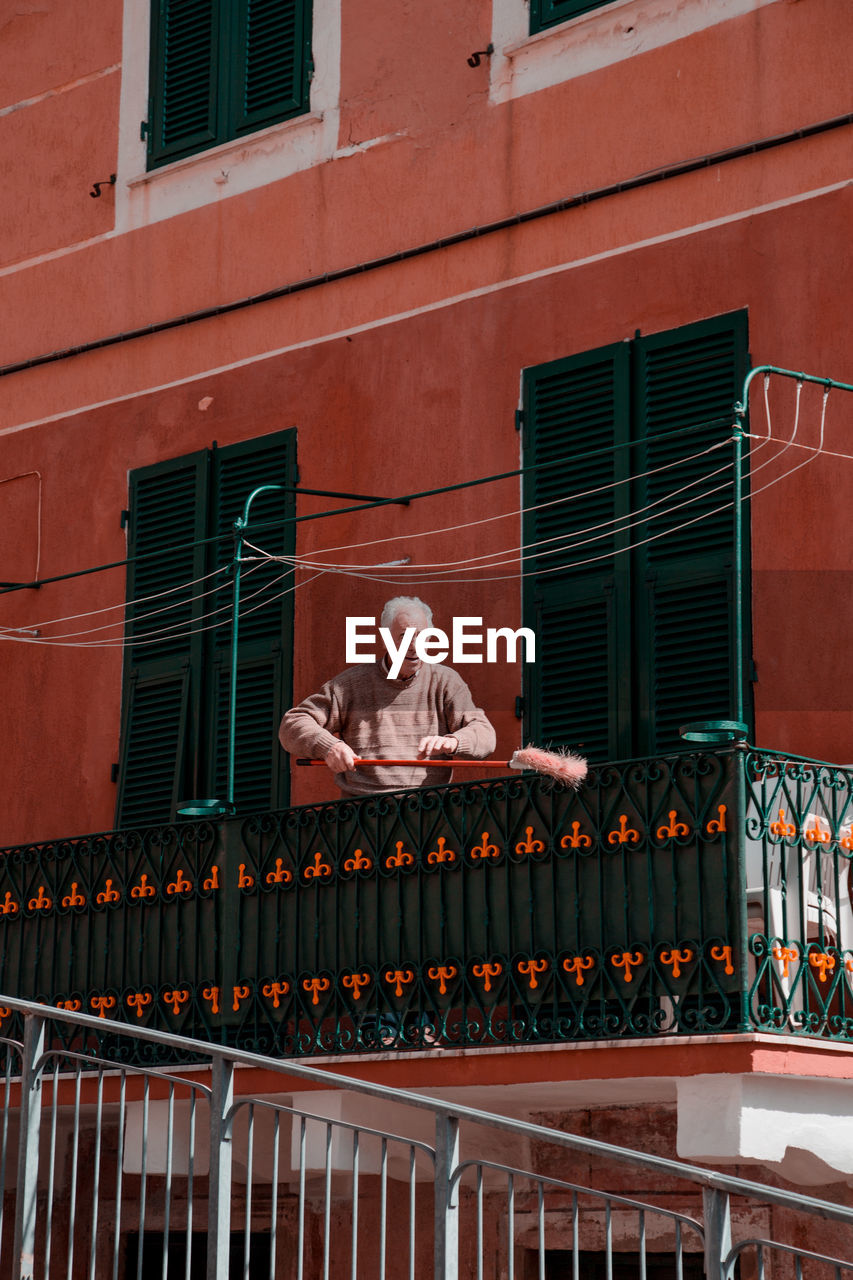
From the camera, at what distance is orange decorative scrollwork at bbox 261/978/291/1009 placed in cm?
891

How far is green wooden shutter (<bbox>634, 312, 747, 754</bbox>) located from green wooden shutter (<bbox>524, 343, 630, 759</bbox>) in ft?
0.42

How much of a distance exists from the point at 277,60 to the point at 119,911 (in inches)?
204

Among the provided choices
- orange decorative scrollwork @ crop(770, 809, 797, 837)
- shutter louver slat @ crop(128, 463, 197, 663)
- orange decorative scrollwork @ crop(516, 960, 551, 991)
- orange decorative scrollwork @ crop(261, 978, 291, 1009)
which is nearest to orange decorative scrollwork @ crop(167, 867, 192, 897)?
orange decorative scrollwork @ crop(261, 978, 291, 1009)

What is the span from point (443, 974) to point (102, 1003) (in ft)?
6.93

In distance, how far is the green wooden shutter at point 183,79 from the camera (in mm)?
12391

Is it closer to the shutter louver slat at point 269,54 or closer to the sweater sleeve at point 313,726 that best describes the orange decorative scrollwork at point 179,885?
the sweater sleeve at point 313,726

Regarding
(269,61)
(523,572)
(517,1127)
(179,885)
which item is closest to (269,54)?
(269,61)

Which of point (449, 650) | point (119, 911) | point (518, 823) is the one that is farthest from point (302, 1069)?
point (449, 650)

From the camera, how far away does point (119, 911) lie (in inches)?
384

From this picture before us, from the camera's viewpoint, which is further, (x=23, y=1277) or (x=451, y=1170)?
(x=23, y=1277)

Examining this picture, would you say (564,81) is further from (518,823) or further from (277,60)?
(518,823)

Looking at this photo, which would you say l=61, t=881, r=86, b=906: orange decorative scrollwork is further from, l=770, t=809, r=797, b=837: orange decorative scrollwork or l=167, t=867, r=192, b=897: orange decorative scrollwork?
l=770, t=809, r=797, b=837: orange decorative scrollwork

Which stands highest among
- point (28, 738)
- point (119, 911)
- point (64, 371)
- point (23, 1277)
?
point (64, 371)

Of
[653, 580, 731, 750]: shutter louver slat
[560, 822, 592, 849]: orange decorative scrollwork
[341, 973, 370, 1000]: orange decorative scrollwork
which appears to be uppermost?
[653, 580, 731, 750]: shutter louver slat
